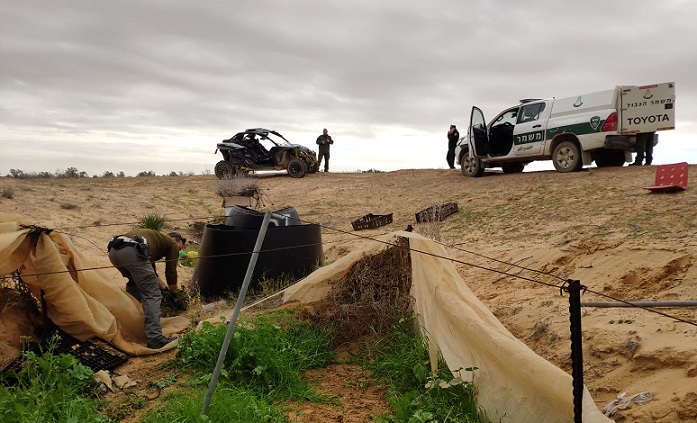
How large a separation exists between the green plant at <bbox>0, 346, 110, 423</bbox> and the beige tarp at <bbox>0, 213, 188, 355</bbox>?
0.73 meters

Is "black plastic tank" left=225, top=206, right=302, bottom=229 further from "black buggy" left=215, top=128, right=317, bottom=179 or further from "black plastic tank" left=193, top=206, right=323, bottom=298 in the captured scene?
"black buggy" left=215, top=128, right=317, bottom=179

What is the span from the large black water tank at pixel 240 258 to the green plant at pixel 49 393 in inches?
111

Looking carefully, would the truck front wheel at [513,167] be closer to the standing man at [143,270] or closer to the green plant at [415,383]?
the green plant at [415,383]

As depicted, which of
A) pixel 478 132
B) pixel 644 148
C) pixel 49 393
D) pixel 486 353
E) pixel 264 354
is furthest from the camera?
pixel 478 132

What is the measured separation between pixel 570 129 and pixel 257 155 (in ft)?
35.3

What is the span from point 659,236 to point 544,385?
212 inches

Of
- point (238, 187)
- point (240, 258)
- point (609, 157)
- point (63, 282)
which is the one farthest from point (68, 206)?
point (609, 157)

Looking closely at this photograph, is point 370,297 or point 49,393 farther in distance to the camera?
point 370,297

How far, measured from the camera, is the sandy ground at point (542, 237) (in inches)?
155

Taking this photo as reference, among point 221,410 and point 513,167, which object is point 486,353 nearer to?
point 221,410

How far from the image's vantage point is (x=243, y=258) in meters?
7.33

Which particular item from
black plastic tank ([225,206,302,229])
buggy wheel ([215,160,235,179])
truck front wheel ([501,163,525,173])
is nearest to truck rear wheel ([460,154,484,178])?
truck front wheel ([501,163,525,173])

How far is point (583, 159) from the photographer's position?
13.5 m

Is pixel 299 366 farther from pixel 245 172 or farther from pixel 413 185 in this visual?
pixel 245 172
